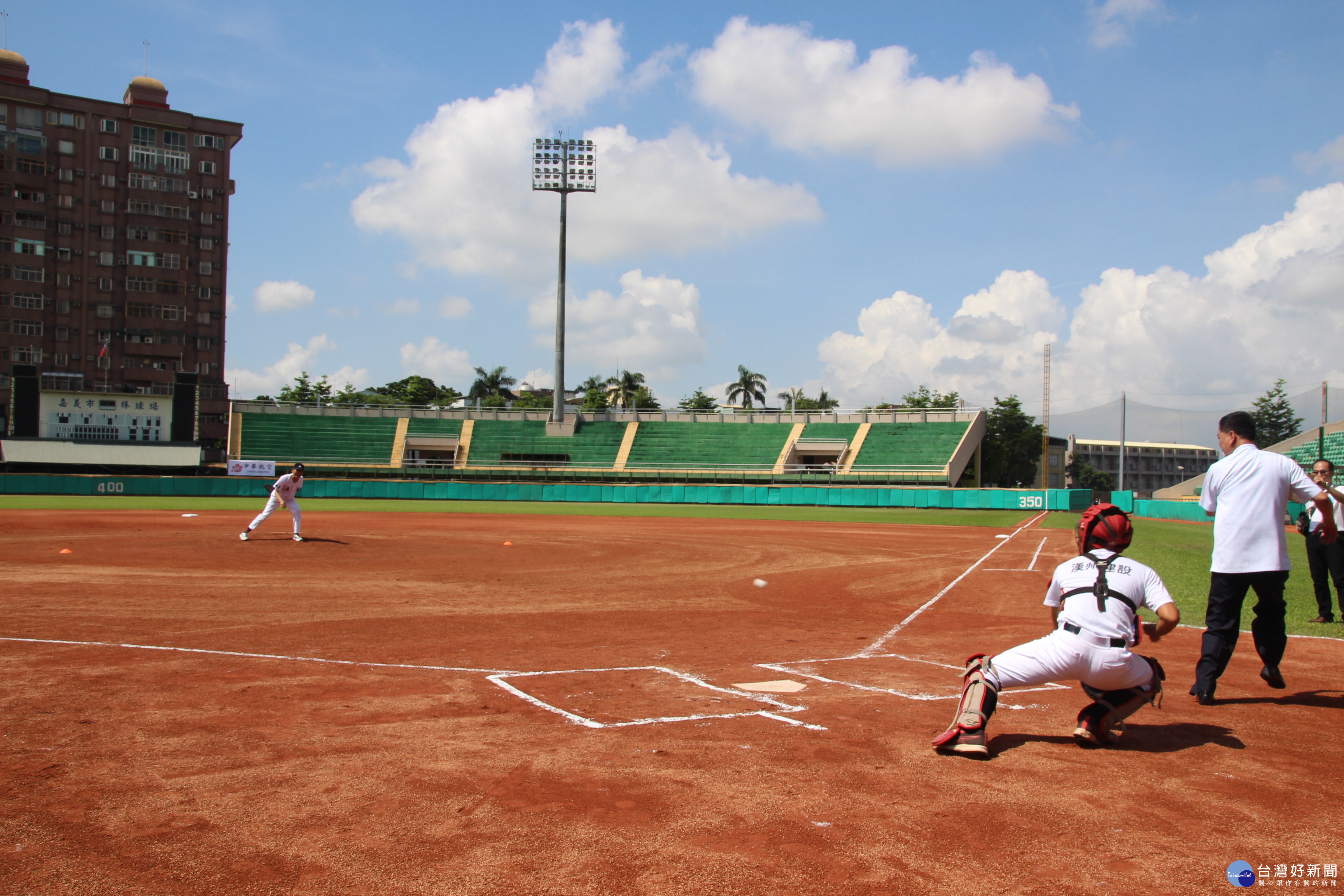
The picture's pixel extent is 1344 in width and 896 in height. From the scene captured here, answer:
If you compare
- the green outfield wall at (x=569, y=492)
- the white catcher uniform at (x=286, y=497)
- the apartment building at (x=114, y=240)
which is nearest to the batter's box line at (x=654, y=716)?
the white catcher uniform at (x=286, y=497)

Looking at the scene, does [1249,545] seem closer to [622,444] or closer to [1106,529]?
[1106,529]

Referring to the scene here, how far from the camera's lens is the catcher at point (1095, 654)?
17.6 ft

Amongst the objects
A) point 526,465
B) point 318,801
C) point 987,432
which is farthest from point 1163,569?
point 987,432

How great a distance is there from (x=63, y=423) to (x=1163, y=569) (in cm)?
6042

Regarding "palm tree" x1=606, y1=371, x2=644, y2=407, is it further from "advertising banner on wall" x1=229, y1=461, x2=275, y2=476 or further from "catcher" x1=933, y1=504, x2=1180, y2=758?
"catcher" x1=933, y1=504, x2=1180, y2=758

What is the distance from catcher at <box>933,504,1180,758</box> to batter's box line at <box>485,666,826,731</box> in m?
1.17

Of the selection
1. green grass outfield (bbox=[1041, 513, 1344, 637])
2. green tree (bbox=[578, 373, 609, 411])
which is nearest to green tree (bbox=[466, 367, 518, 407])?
green tree (bbox=[578, 373, 609, 411])

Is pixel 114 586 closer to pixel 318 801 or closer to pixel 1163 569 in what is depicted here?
pixel 318 801

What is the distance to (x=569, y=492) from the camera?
5253 centimetres

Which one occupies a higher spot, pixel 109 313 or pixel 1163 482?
pixel 109 313

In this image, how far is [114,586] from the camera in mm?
13438

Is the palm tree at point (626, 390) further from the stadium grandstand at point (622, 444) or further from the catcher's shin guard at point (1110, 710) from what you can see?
the catcher's shin guard at point (1110, 710)

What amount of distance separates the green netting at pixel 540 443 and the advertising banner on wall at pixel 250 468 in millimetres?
15784

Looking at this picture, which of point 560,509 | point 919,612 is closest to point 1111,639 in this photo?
point 919,612
